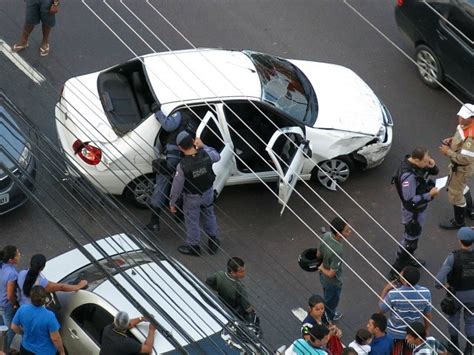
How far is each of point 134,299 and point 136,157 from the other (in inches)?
131

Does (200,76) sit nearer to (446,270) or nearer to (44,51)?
(44,51)

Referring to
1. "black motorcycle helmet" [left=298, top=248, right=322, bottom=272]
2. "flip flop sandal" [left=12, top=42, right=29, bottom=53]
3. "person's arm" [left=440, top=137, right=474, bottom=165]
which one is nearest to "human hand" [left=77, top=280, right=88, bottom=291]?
"black motorcycle helmet" [left=298, top=248, right=322, bottom=272]

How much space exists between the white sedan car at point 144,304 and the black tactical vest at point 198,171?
1.26 meters

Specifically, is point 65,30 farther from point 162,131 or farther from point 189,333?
point 189,333

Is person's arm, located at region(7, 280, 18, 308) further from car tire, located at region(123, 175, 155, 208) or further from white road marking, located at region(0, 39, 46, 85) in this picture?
white road marking, located at region(0, 39, 46, 85)

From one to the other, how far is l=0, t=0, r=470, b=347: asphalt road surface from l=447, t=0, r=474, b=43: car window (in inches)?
39.3

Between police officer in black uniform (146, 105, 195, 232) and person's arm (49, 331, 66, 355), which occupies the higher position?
police officer in black uniform (146, 105, 195, 232)

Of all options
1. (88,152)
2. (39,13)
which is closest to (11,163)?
(88,152)

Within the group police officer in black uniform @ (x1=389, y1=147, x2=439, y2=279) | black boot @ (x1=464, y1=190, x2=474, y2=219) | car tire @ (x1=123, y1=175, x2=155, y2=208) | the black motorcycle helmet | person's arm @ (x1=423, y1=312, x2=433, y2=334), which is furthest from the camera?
black boot @ (x1=464, y1=190, x2=474, y2=219)

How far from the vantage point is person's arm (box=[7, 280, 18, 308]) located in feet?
34.5

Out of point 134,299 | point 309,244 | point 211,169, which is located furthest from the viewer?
point 309,244

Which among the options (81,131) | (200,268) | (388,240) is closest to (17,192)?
(81,131)

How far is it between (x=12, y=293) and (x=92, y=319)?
82cm

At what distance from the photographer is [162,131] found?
1263 cm
